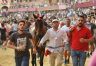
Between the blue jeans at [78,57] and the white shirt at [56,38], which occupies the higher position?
the white shirt at [56,38]

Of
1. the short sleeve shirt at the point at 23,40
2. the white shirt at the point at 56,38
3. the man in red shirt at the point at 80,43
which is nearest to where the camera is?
the short sleeve shirt at the point at 23,40

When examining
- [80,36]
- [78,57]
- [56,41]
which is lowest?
[78,57]

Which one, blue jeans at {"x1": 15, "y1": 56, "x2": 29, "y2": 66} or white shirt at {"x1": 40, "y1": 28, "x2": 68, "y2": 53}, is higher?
white shirt at {"x1": 40, "y1": 28, "x2": 68, "y2": 53}

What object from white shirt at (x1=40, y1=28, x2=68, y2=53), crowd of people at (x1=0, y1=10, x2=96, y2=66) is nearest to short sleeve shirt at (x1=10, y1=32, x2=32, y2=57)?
crowd of people at (x1=0, y1=10, x2=96, y2=66)

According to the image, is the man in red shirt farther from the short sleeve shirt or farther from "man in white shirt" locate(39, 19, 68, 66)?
the short sleeve shirt

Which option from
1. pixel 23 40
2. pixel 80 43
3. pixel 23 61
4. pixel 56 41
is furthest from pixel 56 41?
pixel 23 61

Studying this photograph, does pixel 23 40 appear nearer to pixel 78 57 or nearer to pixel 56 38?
pixel 56 38

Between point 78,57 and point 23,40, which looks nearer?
point 23,40

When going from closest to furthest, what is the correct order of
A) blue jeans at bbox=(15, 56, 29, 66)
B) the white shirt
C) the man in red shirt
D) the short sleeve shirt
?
blue jeans at bbox=(15, 56, 29, 66) < the short sleeve shirt < the man in red shirt < the white shirt

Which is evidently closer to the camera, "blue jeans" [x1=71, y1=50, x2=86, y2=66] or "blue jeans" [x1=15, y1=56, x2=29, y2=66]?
"blue jeans" [x1=15, y1=56, x2=29, y2=66]

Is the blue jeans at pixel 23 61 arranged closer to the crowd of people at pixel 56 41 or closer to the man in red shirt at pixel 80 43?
the crowd of people at pixel 56 41

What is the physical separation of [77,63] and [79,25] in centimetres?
92

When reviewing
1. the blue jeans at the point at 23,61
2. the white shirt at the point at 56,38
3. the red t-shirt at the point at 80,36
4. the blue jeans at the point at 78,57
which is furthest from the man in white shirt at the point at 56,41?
the blue jeans at the point at 23,61

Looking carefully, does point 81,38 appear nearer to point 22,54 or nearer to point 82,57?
point 82,57
